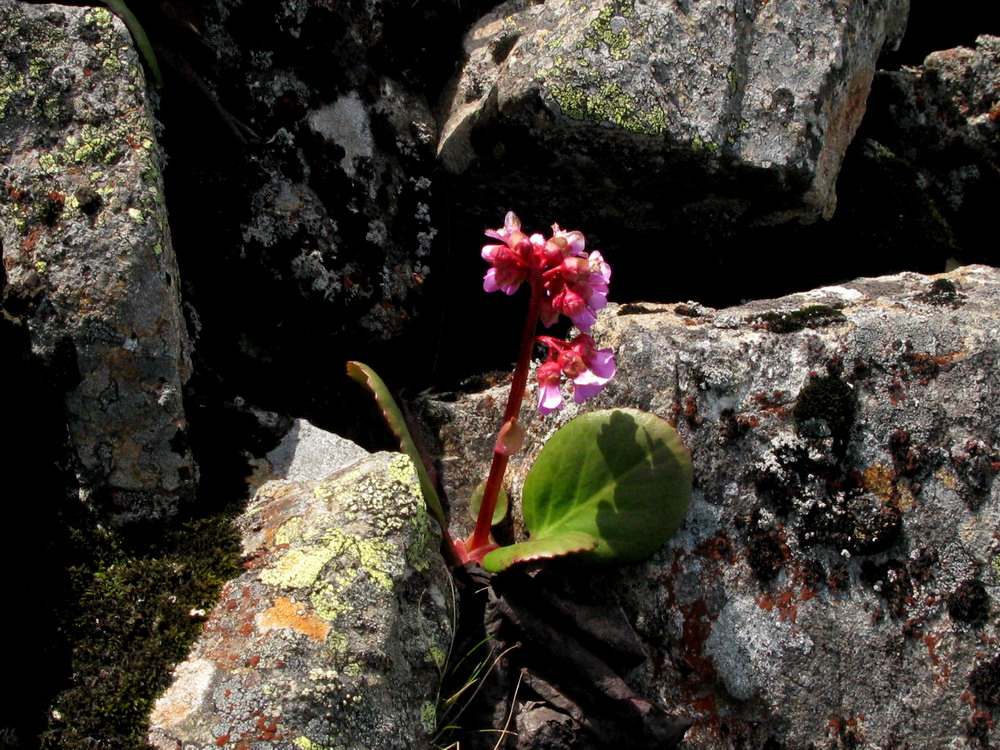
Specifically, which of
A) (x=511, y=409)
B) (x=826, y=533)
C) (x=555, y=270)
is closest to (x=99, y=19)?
(x=555, y=270)

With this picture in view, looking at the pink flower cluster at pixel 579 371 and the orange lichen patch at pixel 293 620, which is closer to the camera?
the orange lichen patch at pixel 293 620

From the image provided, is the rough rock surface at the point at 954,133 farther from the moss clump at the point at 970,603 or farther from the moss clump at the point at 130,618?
the moss clump at the point at 130,618

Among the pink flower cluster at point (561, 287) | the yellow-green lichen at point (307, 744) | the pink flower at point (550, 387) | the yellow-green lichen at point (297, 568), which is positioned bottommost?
the yellow-green lichen at point (307, 744)

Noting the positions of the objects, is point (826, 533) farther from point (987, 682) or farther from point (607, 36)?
point (607, 36)

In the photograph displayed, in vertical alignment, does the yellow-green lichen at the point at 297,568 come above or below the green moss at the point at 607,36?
below

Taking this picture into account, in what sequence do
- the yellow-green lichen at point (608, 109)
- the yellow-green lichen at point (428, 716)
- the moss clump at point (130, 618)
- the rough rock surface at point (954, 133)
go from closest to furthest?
the moss clump at point (130, 618), the yellow-green lichen at point (428, 716), the yellow-green lichen at point (608, 109), the rough rock surface at point (954, 133)

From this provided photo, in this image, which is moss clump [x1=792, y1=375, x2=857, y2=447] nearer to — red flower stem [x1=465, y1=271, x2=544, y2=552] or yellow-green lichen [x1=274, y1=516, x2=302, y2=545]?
red flower stem [x1=465, y1=271, x2=544, y2=552]

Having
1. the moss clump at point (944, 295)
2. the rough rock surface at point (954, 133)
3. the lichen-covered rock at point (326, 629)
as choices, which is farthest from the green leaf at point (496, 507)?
the rough rock surface at point (954, 133)

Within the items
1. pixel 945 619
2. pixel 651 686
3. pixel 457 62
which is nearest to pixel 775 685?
pixel 651 686
